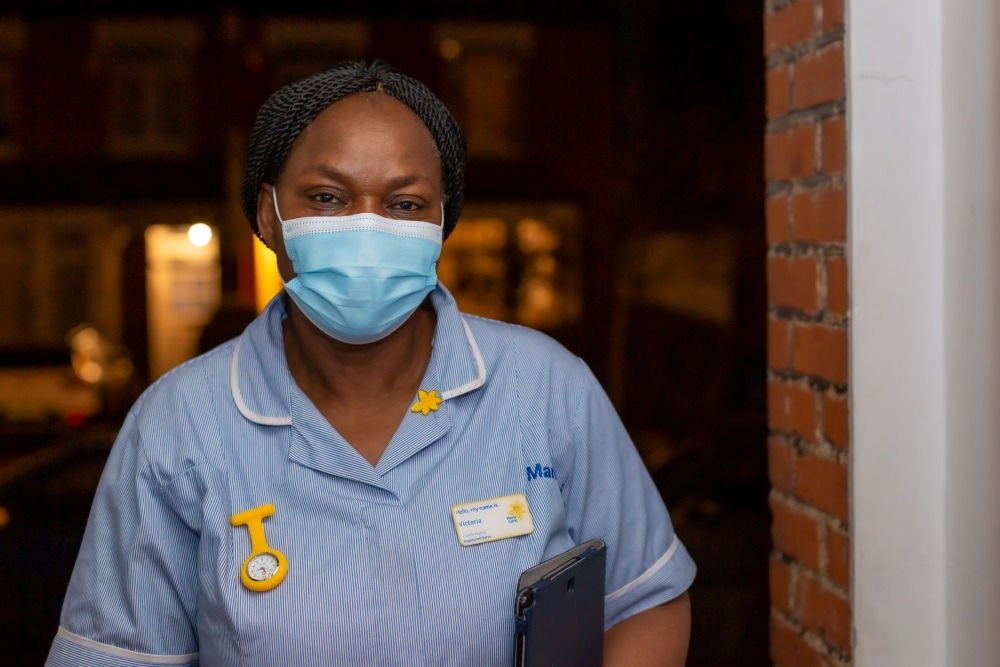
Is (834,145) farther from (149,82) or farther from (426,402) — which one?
(149,82)

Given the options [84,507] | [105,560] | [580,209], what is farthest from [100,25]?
[105,560]

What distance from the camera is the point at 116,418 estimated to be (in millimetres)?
11359

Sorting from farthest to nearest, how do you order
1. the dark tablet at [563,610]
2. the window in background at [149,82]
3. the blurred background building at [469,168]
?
the window in background at [149,82] < the blurred background building at [469,168] < the dark tablet at [563,610]

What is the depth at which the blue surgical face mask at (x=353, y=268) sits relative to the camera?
1675mm

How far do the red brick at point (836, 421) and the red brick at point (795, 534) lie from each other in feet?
0.61

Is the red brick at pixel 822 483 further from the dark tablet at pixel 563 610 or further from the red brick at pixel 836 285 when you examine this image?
the dark tablet at pixel 563 610

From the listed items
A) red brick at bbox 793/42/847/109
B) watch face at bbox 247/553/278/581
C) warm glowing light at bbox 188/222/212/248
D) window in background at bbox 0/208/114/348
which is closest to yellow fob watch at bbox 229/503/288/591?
watch face at bbox 247/553/278/581

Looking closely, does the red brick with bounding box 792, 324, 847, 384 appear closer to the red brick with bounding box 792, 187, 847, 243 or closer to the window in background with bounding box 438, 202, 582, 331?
the red brick with bounding box 792, 187, 847, 243

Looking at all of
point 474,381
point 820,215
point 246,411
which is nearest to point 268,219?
point 246,411

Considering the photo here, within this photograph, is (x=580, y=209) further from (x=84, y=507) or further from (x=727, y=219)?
(x=84, y=507)

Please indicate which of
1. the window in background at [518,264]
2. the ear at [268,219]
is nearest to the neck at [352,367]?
the ear at [268,219]

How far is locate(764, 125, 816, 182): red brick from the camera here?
190 centimetres

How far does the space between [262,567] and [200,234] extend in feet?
39.8

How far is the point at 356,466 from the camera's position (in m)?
1.65
